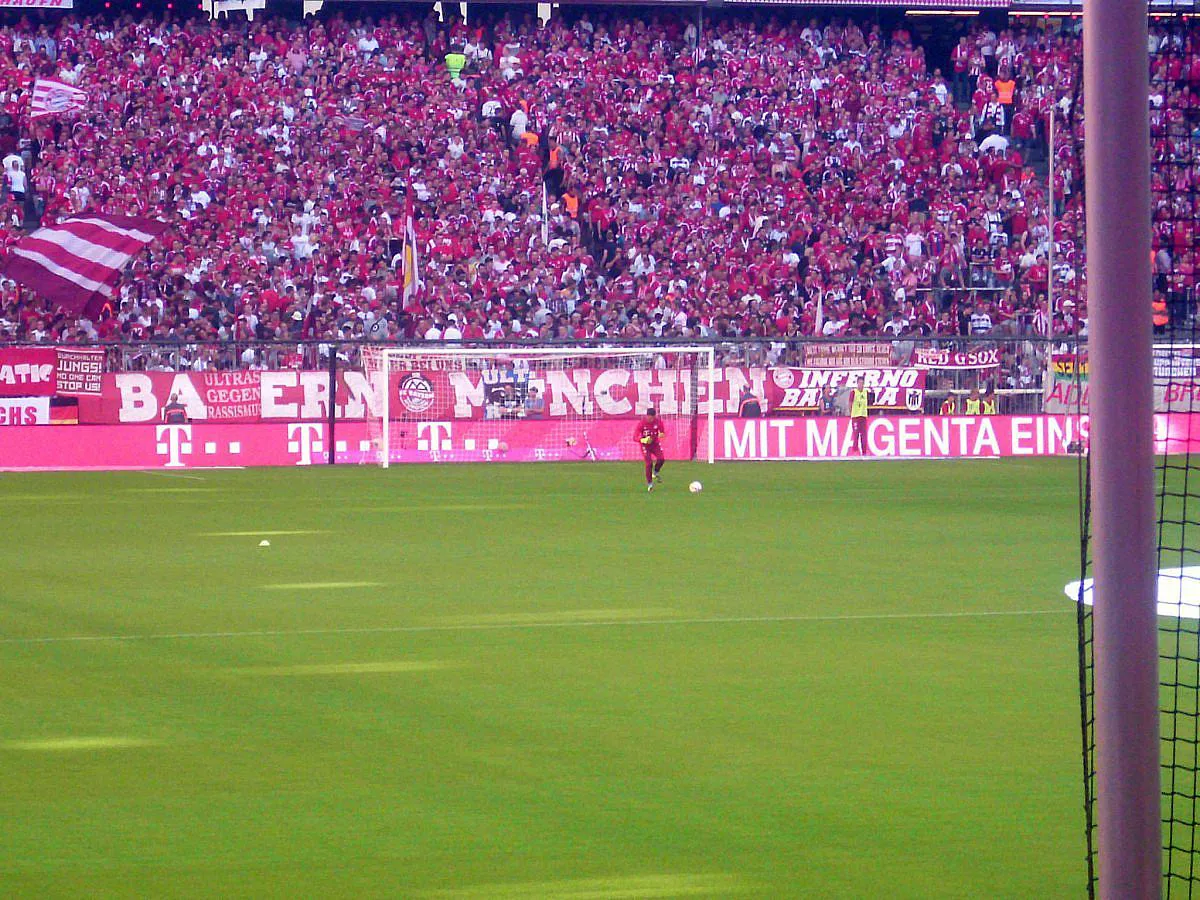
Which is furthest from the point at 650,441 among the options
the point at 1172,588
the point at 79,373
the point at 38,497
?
the point at 1172,588

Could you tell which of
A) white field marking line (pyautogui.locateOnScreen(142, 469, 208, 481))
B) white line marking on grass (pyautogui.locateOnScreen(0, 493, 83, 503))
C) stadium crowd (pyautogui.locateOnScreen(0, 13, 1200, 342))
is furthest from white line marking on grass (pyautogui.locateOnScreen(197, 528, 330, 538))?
stadium crowd (pyautogui.locateOnScreen(0, 13, 1200, 342))

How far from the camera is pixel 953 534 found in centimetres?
2075

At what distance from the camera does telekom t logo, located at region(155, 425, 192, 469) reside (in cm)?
3497

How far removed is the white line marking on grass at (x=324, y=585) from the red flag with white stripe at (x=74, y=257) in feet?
73.6

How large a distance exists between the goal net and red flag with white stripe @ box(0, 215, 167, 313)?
5.20 m

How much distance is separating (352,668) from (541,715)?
2.03 metres

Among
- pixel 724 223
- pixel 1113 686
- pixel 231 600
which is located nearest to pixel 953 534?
pixel 231 600

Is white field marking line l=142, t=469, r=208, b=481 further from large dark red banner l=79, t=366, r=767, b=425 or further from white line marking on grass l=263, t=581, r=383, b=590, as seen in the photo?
white line marking on grass l=263, t=581, r=383, b=590

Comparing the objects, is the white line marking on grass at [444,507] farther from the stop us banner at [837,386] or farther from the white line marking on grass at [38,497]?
the stop us banner at [837,386]

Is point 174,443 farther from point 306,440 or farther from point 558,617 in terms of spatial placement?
point 558,617

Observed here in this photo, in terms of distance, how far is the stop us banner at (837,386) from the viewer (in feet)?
124

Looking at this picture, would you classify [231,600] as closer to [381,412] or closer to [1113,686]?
[1113,686]

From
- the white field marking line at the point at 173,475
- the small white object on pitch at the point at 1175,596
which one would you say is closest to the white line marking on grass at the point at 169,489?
the white field marking line at the point at 173,475

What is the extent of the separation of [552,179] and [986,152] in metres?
10.5
